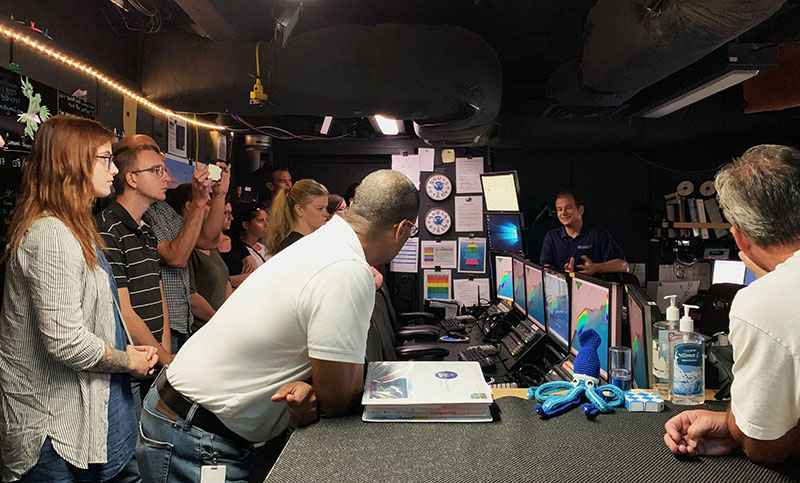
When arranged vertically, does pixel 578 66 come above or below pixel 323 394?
above

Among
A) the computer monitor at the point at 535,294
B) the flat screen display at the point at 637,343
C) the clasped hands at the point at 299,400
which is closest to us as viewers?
the clasped hands at the point at 299,400

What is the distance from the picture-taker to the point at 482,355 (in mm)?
2727

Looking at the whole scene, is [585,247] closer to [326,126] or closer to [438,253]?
[438,253]

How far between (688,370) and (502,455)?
2.00 ft

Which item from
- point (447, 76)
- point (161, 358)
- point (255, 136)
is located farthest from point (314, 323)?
point (255, 136)

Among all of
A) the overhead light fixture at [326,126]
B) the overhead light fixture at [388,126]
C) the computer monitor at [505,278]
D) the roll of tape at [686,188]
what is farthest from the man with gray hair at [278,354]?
the roll of tape at [686,188]

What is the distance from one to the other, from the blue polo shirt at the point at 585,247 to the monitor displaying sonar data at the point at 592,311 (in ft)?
7.62

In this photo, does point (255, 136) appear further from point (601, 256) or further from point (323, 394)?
point (323, 394)

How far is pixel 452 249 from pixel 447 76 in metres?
2.66

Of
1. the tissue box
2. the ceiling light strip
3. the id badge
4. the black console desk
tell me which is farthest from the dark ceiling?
the id badge

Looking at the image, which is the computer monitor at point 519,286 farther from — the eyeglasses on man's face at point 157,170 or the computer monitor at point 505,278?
the eyeglasses on man's face at point 157,170

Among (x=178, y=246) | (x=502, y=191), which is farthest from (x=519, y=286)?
(x=178, y=246)

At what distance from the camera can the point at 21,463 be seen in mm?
1426

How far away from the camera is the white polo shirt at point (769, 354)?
2.86 feet
